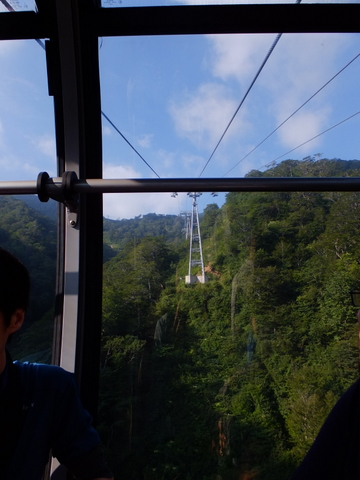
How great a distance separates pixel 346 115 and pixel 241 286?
47.7 inches

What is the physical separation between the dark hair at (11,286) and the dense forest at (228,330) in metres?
0.82

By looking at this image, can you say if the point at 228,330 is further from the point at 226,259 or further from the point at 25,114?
the point at 25,114


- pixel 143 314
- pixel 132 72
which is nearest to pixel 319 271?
pixel 143 314

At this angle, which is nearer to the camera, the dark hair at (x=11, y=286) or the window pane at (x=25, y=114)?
the dark hair at (x=11, y=286)

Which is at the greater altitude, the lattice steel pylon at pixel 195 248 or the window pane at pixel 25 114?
the window pane at pixel 25 114

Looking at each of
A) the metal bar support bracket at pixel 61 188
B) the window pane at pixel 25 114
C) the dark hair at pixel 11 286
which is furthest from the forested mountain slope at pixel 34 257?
the dark hair at pixel 11 286

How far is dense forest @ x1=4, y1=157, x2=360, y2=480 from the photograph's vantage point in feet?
6.56

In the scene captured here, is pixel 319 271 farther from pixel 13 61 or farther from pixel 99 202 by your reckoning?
pixel 13 61

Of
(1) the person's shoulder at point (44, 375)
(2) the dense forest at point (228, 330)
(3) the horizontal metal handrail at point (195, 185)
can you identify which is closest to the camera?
(1) the person's shoulder at point (44, 375)

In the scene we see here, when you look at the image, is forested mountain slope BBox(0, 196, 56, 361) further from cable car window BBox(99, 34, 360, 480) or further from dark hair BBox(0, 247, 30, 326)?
dark hair BBox(0, 247, 30, 326)

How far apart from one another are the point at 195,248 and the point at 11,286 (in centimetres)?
118

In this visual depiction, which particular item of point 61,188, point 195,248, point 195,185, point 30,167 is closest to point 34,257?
point 30,167

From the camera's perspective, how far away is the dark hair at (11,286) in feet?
4.07

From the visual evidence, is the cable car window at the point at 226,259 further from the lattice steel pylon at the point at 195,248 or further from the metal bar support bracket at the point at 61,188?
the metal bar support bracket at the point at 61,188
